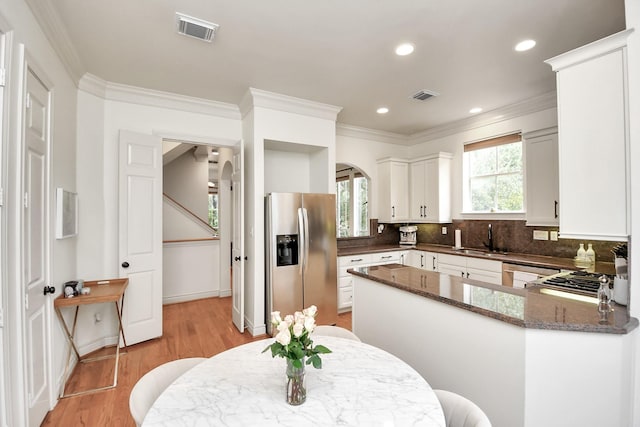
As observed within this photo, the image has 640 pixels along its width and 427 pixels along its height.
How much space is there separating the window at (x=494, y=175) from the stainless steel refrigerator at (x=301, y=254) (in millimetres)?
2305

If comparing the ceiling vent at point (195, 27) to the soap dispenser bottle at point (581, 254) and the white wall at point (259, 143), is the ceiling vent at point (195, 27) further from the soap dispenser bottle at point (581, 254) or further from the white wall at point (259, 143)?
the soap dispenser bottle at point (581, 254)

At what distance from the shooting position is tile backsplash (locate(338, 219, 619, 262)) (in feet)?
11.4

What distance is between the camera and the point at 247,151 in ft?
12.3

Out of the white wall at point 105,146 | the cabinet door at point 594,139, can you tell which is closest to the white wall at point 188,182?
the white wall at point 105,146

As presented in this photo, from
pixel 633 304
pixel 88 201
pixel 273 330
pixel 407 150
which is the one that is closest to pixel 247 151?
pixel 88 201

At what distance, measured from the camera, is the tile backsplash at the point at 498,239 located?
3.47 m

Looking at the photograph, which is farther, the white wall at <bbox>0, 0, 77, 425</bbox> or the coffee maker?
the coffee maker

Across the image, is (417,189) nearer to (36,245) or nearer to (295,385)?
(295,385)

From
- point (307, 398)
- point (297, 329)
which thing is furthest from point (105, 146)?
point (307, 398)

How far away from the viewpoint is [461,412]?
1.15m

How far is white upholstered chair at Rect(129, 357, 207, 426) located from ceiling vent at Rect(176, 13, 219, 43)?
2.27 metres

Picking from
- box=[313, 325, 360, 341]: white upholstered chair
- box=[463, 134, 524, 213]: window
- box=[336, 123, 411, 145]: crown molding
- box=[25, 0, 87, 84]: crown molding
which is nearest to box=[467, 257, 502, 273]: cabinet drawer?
Result: box=[463, 134, 524, 213]: window

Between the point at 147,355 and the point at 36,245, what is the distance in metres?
1.64

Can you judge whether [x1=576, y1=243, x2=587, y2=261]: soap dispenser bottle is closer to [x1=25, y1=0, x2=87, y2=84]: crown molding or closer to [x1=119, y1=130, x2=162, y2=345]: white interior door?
[x1=119, y1=130, x2=162, y2=345]: white interior door
